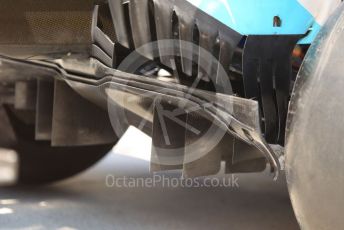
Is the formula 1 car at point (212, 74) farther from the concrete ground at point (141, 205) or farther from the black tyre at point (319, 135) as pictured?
the concrete ground at point (141, 205)

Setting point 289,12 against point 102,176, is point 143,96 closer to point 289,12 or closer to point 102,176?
point 289,12

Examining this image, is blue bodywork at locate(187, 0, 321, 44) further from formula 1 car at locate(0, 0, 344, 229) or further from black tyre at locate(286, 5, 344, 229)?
black tyre at locate(286, 5, 344, 229)

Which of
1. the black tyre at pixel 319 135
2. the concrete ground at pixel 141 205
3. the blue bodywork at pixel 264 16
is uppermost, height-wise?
the blue bodywork at pixel 264 16

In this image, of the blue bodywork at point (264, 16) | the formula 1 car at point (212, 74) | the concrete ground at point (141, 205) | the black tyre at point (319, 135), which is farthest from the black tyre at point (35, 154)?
the black tyre at point (319, 135)

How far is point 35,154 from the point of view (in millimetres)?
2504

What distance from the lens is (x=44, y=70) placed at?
204 centimetres

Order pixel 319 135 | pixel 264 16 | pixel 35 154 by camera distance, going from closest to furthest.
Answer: pixel 319 135 → pixel 264 16 → pixel 35 154

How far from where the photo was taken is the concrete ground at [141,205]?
195 cm

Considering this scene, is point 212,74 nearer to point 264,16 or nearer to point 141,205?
point 264,16

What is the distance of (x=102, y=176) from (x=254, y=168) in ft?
3.82

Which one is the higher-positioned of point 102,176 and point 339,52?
point 339,52

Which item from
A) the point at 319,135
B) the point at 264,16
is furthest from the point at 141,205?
the point at 319,135

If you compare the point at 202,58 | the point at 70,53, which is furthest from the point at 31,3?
the point at 202,58

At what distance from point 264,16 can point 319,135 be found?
0.43m
